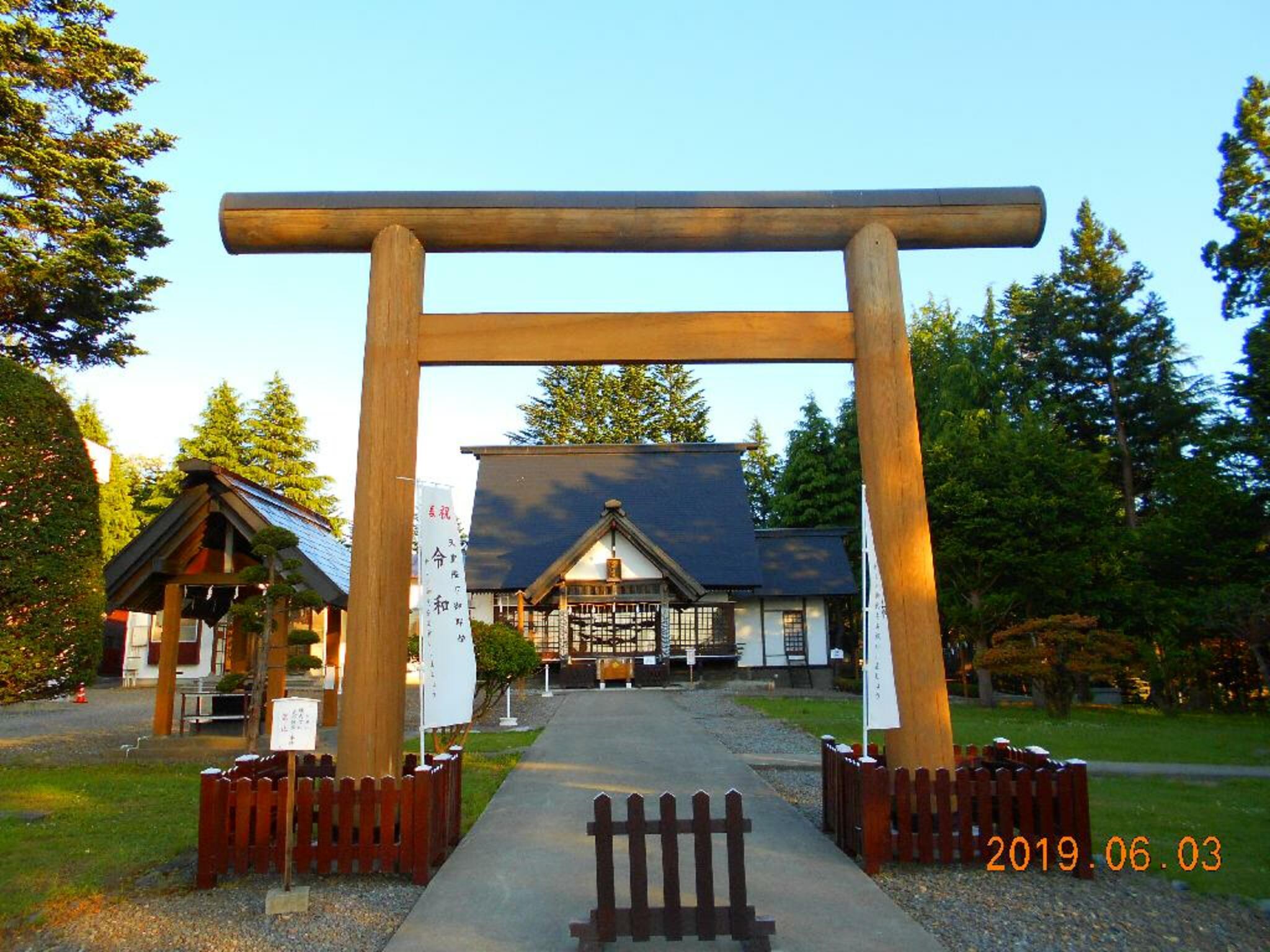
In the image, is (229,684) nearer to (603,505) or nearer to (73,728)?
(73,728)

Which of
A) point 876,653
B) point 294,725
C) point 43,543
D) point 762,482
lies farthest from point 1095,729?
point 762,482

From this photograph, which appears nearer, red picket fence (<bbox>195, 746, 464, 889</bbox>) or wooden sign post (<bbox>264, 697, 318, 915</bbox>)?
wooden sign post (<bbox>264, 697, 318, 915</bbox>)

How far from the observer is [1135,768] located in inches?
444

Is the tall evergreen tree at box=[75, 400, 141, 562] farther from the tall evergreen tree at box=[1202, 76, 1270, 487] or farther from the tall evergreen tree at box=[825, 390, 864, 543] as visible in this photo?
the tall evergreen tree at box=[1202, 76, 1270, 487]

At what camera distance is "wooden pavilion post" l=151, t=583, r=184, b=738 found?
1347cm

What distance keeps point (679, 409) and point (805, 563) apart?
80.2 ft

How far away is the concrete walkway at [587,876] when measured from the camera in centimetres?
474

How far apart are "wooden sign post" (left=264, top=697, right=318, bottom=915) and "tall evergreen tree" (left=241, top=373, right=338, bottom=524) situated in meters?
37.3

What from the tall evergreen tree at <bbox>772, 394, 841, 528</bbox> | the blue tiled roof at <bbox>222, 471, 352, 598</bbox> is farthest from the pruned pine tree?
the tall evergreen tree at <bbox>772, 394, 841, 528</bbox>

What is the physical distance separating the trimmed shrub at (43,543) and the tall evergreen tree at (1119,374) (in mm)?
31407

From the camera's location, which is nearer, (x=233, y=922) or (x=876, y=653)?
(x=233, y=922)

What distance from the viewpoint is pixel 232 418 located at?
40.5m

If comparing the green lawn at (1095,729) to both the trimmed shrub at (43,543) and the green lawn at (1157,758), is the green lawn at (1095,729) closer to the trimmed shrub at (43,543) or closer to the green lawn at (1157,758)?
the green lawn at (1157,758)

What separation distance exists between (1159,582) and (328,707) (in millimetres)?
21003
